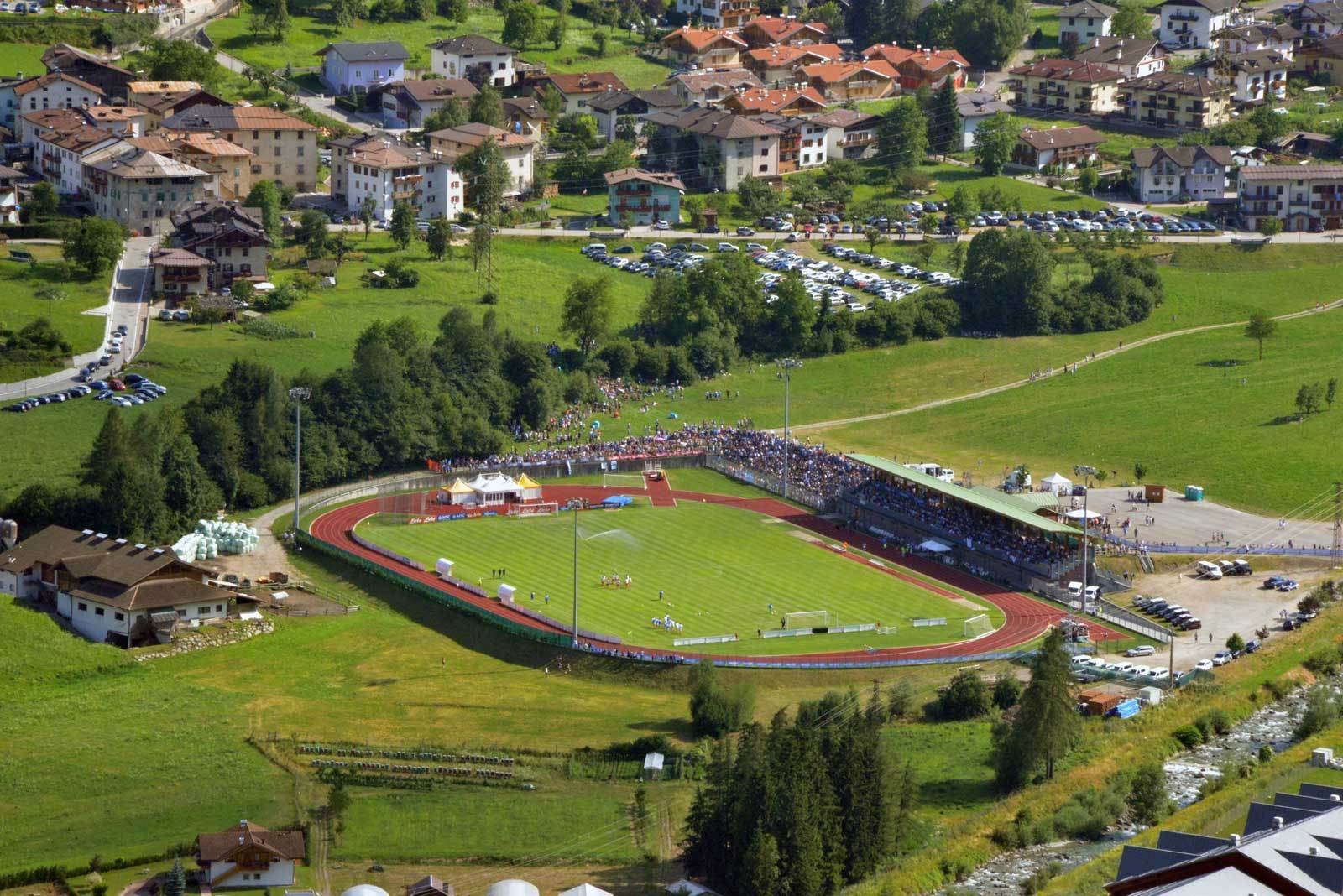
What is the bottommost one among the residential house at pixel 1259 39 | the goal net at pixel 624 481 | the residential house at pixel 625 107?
the goal net at pixel 624 481

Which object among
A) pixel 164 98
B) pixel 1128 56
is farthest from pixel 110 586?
pixel 1128 56

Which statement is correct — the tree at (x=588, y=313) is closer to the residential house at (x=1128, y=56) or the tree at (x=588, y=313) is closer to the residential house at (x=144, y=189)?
the residential house at (x=144, y=189)

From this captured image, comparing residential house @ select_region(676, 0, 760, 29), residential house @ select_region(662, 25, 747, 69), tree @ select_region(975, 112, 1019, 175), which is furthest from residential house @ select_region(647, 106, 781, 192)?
residential house @ select_region(676, 0, 760, 29)

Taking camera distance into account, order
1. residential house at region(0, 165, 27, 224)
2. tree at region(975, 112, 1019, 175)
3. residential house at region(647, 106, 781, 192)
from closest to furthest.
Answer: residential house at region(0, 165, 27, 224), residential house at region(647, 106, 781, 192), tree at region(975, 112, 1019, 175)

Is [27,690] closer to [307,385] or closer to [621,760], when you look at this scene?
[621,760]

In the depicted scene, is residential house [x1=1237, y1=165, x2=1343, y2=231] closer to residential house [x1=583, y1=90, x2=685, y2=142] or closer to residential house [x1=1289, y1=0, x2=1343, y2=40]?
residential house [x1=1289, y1=0, x2=1343, y2=40]

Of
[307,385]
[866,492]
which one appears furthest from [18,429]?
[866,492]

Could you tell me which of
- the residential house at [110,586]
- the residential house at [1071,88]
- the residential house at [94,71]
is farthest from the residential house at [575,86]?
the residential house at [110,586]
